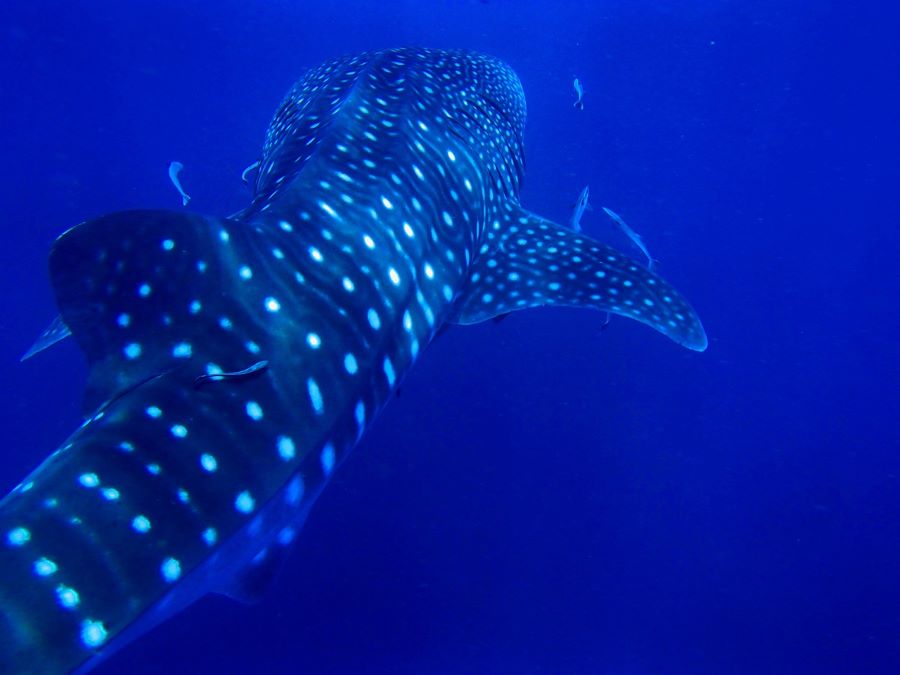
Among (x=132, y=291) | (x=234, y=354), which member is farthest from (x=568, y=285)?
(x=132, y=291)

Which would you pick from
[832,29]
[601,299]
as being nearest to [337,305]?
[601,299]

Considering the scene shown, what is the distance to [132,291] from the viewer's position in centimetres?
255

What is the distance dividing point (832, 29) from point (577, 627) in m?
21.7

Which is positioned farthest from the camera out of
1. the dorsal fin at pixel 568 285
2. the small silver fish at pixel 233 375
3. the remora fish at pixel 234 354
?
the dorsal fin at pixel 568 285

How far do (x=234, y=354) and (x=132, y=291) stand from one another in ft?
1.75

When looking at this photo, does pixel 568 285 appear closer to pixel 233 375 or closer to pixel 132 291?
pixel 233 375

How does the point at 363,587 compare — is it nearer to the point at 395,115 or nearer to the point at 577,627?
Result: the point at 577,627

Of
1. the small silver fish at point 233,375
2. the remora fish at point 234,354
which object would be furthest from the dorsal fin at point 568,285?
the small silver fish at point 233,375

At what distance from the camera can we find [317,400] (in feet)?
8.54

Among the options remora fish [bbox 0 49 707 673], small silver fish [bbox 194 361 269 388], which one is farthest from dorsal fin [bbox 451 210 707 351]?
small silver fish [bbox 194 361 269 388]

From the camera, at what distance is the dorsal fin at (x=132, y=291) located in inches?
94.5

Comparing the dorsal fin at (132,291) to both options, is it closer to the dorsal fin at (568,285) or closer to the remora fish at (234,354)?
the remora fish at (234,354)

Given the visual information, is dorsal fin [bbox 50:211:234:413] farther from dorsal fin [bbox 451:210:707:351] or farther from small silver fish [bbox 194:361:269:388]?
dorsal fin [bbox 451:210:707:351]

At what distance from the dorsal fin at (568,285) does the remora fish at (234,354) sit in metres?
0.03
